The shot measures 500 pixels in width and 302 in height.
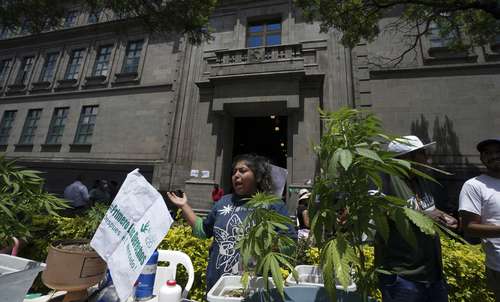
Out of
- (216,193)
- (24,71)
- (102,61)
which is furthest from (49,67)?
(216,193)

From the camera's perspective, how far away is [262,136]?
15.1 meters

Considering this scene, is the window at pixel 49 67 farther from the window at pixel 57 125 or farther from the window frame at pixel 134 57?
the window frame at pixel 134 57

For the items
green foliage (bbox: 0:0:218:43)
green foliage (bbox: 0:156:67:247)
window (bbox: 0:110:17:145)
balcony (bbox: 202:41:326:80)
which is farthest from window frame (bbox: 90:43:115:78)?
green foliage (bbox: 0:156:67:247)

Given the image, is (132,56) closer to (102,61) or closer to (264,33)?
(102,61)

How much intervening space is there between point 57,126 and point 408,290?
20.4m

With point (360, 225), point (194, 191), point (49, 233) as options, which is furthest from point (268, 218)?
point (194, 191)

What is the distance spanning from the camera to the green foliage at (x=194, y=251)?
3.15 metres

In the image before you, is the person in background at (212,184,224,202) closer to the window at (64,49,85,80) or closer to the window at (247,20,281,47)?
the window at (247,20,281,47)

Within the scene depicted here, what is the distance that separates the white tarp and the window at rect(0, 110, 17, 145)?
75.4 feet

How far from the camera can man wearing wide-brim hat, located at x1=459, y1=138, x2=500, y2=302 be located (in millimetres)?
2281

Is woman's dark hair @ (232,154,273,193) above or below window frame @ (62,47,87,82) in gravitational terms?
below

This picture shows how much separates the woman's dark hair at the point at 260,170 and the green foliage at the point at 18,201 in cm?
171

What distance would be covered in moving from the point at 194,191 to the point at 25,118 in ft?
51.7

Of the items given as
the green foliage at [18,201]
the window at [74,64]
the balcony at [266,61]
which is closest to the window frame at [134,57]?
the window at [74,64]
